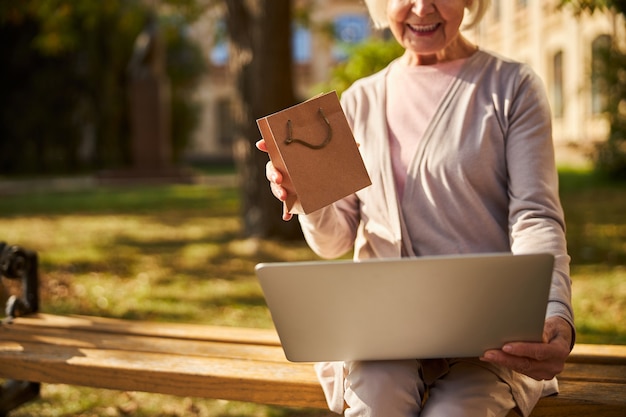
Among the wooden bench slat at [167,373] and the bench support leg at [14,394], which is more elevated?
the wooden bench slat at [167,373]

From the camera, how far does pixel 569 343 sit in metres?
1.87

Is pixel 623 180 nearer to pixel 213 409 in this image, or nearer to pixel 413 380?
pixel 213 409

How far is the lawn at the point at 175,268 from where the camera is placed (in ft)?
12.7

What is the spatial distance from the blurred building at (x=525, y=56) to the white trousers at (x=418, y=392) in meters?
13.3

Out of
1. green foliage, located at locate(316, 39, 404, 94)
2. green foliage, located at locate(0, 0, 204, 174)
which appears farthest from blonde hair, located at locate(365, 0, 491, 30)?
green foliage, located at locate(0, 0, 204, 174)

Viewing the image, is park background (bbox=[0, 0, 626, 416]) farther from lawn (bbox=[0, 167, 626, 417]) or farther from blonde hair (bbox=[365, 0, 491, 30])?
blonde hair (bbox=[365, 0, 491, 30])

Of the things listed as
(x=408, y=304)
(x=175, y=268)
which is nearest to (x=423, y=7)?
(x=408, y=304)

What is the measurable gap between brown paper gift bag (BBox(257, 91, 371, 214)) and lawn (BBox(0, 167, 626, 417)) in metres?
1.94

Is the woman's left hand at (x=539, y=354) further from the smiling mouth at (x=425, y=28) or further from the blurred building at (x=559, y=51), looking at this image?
the blurred building at (x=559, y=51)

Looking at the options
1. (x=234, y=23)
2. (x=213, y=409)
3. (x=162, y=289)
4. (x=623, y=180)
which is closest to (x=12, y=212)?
(x=234, y=23)

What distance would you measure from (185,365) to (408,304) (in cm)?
89

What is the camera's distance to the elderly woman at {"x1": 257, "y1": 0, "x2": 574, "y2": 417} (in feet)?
6.30

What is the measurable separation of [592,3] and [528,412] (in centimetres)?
268

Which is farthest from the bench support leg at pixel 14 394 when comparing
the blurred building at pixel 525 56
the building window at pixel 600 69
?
the building window at pixel 600 69
